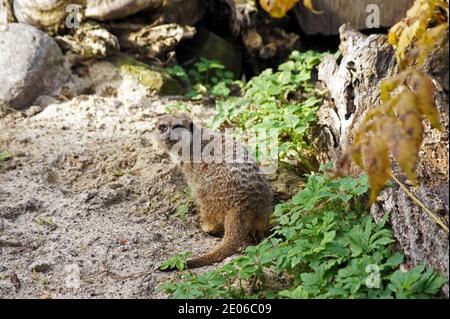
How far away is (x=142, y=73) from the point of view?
587 centimetres

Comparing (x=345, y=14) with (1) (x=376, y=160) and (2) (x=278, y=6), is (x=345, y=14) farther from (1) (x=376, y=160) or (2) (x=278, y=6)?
(1) (x=376, y=160)

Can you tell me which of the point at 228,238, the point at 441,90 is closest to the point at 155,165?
the point at 228,238

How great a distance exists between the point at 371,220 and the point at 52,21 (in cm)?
378

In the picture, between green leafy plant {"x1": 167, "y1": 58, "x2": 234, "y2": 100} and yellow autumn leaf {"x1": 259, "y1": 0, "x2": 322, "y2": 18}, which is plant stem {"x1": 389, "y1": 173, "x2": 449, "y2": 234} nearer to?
yellow autumn leaf {"x1": 259, "y1": 0, "x2": 322, "y2": 18}

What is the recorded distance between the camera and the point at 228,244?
377 cm

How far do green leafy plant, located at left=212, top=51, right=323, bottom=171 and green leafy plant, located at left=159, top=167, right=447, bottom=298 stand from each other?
1.14m

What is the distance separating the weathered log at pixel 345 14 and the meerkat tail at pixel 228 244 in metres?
2.65

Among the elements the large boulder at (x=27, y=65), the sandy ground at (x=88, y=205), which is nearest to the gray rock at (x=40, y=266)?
the sandy ground at (x=88, y=205)

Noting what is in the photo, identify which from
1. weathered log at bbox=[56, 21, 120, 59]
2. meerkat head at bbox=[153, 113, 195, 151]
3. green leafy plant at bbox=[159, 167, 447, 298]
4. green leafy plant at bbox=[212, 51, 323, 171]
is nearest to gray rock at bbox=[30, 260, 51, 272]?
green leafy plant at bbox=[159, 167, 447, 298]

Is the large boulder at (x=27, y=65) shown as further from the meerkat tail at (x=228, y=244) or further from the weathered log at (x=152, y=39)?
the meerkat tail at (x=228, y=244)

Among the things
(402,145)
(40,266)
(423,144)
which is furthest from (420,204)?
(40,266)

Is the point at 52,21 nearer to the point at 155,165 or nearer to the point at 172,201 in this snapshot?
the point at 155,165

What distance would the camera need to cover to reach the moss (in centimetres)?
582

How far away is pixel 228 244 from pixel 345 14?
10.0 ft
